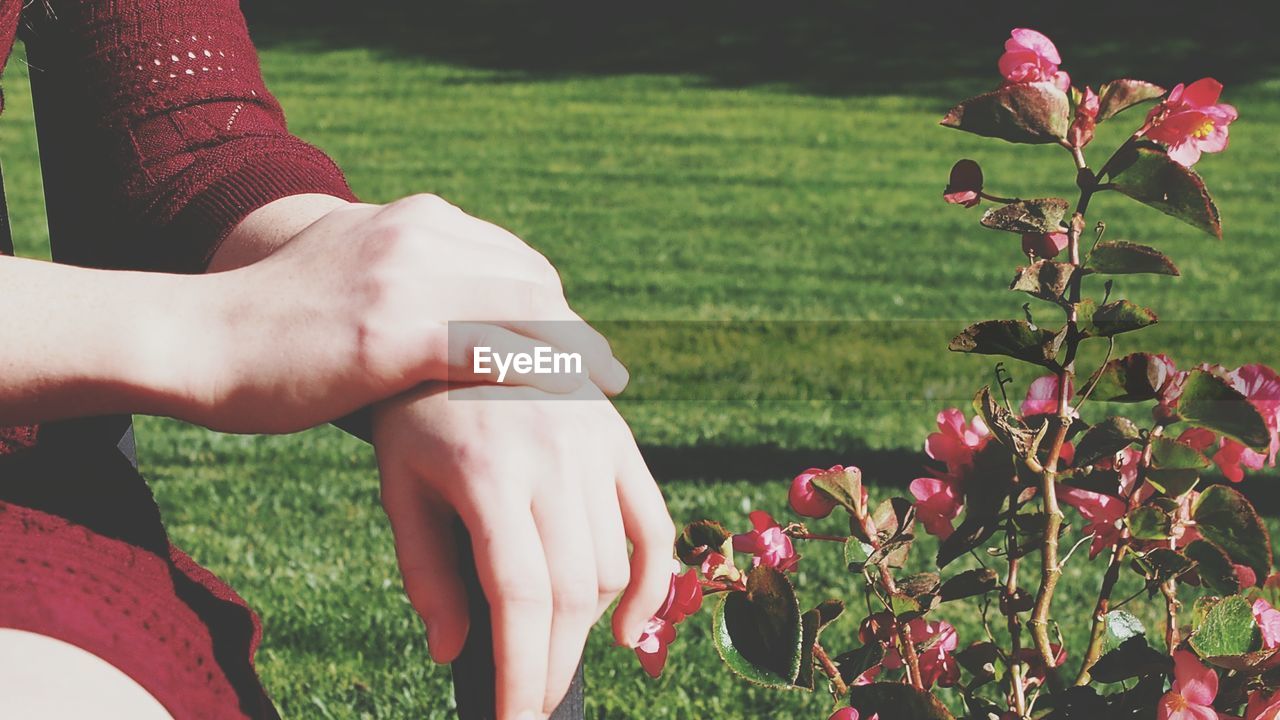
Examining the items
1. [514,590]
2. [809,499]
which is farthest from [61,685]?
[809,499]

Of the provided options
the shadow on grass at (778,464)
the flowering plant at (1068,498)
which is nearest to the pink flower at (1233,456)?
the flowering plant at (1068,498)

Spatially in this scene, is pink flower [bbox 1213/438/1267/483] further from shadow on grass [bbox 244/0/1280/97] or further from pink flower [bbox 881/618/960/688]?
shadow on grass [bbox 244/0/1280/97]

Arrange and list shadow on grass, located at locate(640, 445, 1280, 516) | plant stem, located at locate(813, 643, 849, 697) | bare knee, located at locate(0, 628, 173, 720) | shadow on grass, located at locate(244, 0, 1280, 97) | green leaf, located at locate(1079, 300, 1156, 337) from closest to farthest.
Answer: bare knee, located at locate(0, 628, 173, 720), green leaf, located at locate(1079, 300, 1156, 337), plant stem, located at locate(813, 643, 849, 697), shadow on grass, located at locate(640, 445, 1280, 516), shadow on grass, located at locate(244, 0, 1280, 97)

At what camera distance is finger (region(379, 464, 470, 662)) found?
0.78m

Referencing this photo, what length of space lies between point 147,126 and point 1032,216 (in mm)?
798

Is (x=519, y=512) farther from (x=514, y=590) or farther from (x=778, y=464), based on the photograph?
(x=778, y=464)

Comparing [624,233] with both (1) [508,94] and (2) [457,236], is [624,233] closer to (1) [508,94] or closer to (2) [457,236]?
(1) [508,94]

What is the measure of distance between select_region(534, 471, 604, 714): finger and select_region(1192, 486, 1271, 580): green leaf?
64 centimetres

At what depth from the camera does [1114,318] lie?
1086 millimetres

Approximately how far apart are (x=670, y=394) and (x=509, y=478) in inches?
172

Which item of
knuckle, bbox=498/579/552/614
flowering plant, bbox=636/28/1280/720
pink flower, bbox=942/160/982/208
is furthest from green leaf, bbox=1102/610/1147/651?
knuckle, bbox=498/579/552/614

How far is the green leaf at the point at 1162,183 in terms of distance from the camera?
110 centimetres

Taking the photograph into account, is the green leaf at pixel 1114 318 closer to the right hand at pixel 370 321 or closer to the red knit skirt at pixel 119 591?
the right hand at pixel 370 321

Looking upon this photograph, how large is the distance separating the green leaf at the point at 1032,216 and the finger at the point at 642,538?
0.49 meters
